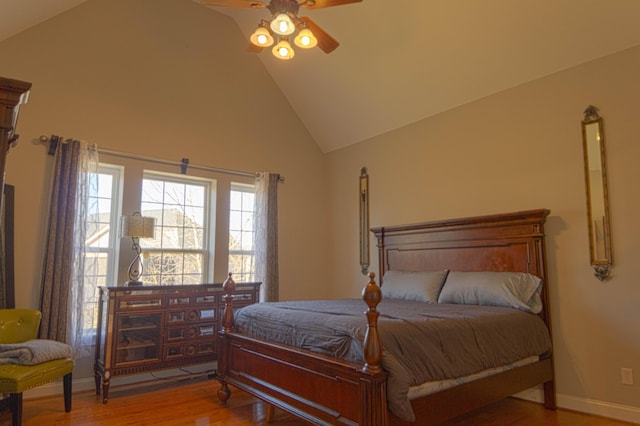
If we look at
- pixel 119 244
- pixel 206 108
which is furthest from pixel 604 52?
pixel 119 244

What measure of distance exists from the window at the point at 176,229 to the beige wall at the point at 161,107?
0.28 meters

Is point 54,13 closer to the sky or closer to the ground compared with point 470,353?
closer to the sky

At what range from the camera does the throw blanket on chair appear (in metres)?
2.87

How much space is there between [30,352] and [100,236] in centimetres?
144

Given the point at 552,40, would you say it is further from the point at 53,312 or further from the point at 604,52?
the point at 53,312

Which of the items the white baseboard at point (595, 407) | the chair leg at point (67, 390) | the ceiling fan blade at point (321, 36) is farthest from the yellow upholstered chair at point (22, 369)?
the white baseboard at point (595, 407)

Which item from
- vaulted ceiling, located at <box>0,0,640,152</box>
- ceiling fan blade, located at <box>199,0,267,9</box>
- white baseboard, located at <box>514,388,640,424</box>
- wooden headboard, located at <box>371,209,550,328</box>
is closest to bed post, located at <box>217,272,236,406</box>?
wooden headboard, located at <box>371,209,550,328</box>

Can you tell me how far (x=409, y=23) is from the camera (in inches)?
154

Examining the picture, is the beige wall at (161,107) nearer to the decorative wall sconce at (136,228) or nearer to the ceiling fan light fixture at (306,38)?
the decorative wall sconce at (136,228)

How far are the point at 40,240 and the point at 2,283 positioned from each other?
18.0 inches

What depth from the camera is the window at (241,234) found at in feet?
16.7

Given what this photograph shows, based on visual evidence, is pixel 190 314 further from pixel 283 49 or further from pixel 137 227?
pixel 283 49

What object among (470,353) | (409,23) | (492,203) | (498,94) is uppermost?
(409,23)

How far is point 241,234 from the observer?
518cm
